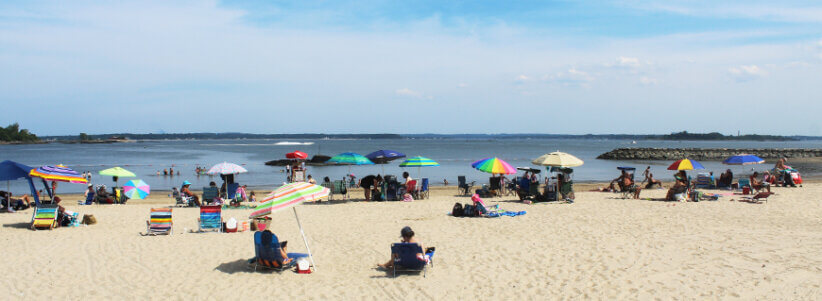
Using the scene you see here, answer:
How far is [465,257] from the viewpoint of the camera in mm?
8555

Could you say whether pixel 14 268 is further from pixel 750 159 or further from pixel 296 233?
pixel 750 159

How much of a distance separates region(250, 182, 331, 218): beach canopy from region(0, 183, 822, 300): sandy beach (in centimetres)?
96

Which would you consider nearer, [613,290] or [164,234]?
[613,290]

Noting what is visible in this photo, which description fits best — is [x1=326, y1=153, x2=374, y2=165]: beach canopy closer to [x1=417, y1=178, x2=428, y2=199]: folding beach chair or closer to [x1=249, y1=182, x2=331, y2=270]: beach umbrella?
[x1=417, y1=178, x2=428, y2=199]: folding beach chair

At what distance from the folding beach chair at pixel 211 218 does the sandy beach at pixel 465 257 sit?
1.08 ft

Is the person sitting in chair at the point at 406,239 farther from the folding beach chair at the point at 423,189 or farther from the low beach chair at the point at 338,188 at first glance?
the folding beach chair at the point at 423,189

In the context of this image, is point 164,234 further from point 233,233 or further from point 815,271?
point 815,271

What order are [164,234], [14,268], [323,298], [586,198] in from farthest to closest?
[586,198], [164,234], [14,268], [323,298]

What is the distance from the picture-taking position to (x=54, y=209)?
11250 millimetres

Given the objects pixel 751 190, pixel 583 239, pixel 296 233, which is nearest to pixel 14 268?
pixel 296 233

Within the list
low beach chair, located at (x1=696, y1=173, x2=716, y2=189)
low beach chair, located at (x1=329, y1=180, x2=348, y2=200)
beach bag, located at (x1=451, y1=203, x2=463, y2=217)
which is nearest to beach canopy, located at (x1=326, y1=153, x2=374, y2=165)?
low beach chair, located at (x1=329, y1=180, x2=348, y2=200)

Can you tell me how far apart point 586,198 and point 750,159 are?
743cm

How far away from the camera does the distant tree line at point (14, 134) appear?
137500 mm

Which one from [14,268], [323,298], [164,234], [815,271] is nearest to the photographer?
[323,298]
